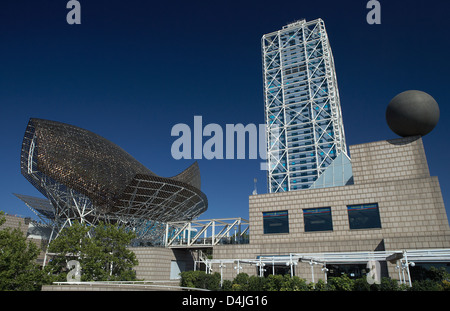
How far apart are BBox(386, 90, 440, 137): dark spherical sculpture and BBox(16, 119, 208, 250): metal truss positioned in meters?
28.9

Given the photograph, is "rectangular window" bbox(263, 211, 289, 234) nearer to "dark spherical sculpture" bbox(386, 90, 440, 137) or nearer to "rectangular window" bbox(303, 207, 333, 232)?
"rectangular window" bbox(303, 207, 333, 232)

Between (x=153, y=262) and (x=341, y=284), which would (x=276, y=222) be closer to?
(x=341, y=284)

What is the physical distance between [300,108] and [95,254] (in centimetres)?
10163

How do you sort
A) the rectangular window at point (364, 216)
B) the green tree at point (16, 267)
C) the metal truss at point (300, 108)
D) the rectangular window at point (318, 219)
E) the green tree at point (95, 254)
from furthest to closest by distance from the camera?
1. the metal truss at point (300, 108)
2. the rectangular window at point (318, 219)
3. the rectangular window at point (364, 216)
4. the green tree at point (95, 254)
5. the green tree at point (16, 267)

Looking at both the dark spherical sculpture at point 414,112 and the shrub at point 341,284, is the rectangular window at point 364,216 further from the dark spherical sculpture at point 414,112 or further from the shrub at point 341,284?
the shrub at point 341,284

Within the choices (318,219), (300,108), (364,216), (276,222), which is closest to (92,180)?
(276,222)

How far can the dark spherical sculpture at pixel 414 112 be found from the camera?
3047 cm

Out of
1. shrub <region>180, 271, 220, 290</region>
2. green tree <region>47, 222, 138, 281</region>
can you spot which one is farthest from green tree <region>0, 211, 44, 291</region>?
shrub <region>180, 271, 220, 290</region>

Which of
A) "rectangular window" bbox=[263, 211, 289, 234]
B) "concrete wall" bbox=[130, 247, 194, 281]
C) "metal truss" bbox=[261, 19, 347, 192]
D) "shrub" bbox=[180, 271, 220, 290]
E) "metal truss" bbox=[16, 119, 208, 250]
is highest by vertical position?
"metal truss" bbox=[261, 19, 347, 192]

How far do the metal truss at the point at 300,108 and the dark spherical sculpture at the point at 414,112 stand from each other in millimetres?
74363

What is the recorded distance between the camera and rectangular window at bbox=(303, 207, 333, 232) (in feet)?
108

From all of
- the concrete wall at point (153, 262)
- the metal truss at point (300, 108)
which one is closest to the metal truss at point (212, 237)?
the concrete wall at point (153, 262)
